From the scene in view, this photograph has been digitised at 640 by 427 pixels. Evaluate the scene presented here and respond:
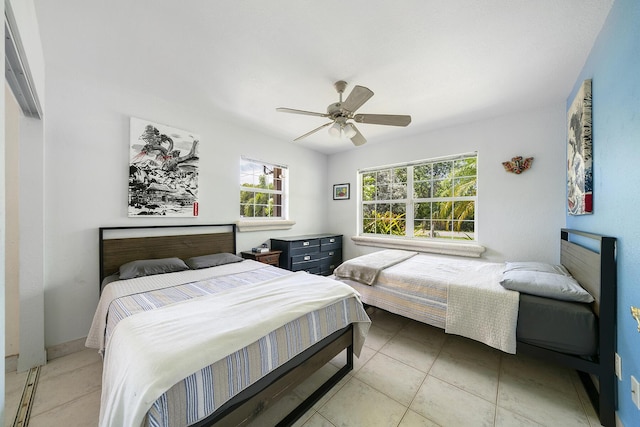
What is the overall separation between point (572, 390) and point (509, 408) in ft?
1.94

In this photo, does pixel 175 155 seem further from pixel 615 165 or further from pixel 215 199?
pixel 615 165

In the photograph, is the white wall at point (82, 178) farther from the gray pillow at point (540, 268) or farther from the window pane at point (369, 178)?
the gray pillow at point (540, 268)

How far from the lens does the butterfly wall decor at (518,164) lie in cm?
288

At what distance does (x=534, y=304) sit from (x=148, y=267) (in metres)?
3.33

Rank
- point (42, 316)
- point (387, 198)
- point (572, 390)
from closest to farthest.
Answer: point (572, 390) < point (42, 316) < point (387, 198)

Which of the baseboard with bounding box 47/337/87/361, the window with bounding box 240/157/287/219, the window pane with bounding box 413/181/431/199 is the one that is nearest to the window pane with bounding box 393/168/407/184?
the window pane with bounding box 413/181/431/199

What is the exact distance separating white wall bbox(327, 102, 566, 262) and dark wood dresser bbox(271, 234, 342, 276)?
7.45 ft

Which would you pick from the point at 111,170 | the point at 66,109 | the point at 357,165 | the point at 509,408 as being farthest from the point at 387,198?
the point at 66,109

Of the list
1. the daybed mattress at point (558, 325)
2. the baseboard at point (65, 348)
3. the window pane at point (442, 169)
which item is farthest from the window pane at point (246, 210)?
the daybed mattress at point (558, 325)

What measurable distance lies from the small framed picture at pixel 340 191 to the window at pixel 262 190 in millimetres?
1166

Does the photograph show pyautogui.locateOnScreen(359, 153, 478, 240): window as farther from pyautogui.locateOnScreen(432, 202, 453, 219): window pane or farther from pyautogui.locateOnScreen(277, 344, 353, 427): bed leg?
pyautogui.locateOnScreen(277, 344, 353, 427): bed leg

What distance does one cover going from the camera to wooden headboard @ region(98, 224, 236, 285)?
2.36 m

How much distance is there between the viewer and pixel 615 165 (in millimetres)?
1427

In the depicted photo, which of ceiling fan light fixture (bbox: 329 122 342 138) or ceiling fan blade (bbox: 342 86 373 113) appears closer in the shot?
ceiling fan blade (bbox: 342 86 373 113)
